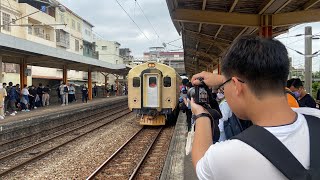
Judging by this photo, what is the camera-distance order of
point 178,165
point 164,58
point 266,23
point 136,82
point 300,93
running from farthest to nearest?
point 164,58
point 136,82
point 266,23
point 178,165
point 300,93

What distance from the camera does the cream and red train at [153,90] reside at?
16.0m

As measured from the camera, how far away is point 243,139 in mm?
1320

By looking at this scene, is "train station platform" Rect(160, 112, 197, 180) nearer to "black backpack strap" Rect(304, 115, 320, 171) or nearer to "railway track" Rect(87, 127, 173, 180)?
"railway track" Rect(87, 127, 173, 180)

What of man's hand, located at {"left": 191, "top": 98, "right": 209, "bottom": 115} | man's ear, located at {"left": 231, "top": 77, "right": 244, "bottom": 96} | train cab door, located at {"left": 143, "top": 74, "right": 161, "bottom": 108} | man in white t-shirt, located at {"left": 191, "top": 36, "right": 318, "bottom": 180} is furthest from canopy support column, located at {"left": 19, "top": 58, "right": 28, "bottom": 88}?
man's ear, located at {"left": 231, "top": 77, "right": 244, "bottom": 96}

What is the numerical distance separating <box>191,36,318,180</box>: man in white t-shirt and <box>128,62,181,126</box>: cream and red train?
14317 mm

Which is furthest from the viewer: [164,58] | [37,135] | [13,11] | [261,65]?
[164,58]

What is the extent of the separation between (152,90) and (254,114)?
47.9 ft

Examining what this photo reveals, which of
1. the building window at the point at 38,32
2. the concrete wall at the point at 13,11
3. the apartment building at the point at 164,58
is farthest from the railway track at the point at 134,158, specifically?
the building window at the point at 38,32

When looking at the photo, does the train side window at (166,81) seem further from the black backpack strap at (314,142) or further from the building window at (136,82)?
the black backpack strap at (314,142)

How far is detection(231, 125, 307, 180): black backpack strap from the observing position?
1273mm

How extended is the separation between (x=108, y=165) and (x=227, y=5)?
4757 millimetres

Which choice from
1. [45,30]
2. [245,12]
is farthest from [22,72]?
[45,30]

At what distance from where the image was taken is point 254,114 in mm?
1465

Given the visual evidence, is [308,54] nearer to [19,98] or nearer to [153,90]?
[153,90]
